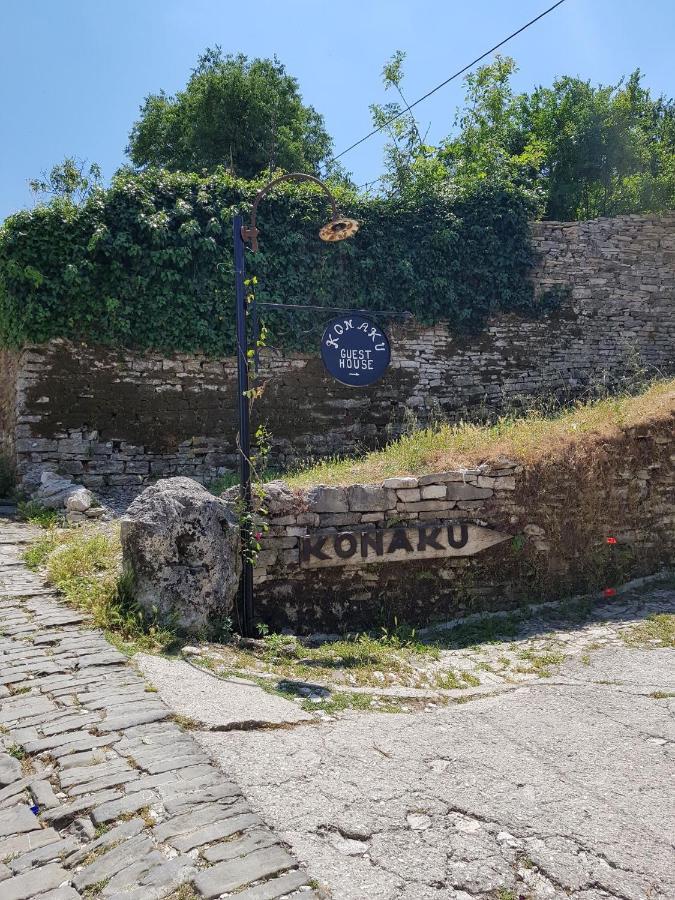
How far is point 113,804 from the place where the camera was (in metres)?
2.75

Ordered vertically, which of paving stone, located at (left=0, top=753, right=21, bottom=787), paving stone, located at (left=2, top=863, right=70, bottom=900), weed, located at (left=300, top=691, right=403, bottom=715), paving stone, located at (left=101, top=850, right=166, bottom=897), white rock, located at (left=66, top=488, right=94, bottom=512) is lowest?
weed, located at (left=300, top=691, right=403, bottom=715)

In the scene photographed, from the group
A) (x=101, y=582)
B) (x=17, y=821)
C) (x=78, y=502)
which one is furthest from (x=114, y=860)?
(x=78, y=502)

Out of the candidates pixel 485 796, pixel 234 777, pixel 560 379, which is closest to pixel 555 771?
pixel 485 796

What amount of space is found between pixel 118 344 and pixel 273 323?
2.41 meters

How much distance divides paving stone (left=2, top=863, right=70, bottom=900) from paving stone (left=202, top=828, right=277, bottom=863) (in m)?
0.53

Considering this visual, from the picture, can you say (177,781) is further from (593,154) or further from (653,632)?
(593,154)

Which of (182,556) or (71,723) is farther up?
(182,556)

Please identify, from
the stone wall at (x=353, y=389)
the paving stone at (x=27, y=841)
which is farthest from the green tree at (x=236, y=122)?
the paving stone at (x=27, y=841)

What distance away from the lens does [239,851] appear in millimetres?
2463

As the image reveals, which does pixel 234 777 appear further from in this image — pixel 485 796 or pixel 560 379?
pixel 560 379

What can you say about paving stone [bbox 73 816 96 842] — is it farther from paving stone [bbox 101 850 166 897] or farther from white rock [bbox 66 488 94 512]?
white rock [bbox 66 488 94 512]

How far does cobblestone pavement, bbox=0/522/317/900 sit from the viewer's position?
7.70ft

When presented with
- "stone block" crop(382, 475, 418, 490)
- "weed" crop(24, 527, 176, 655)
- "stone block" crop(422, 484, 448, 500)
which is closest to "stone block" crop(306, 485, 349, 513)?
"stone block" crop(382, 475, 418, 490)

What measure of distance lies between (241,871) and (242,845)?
5.4 inches
